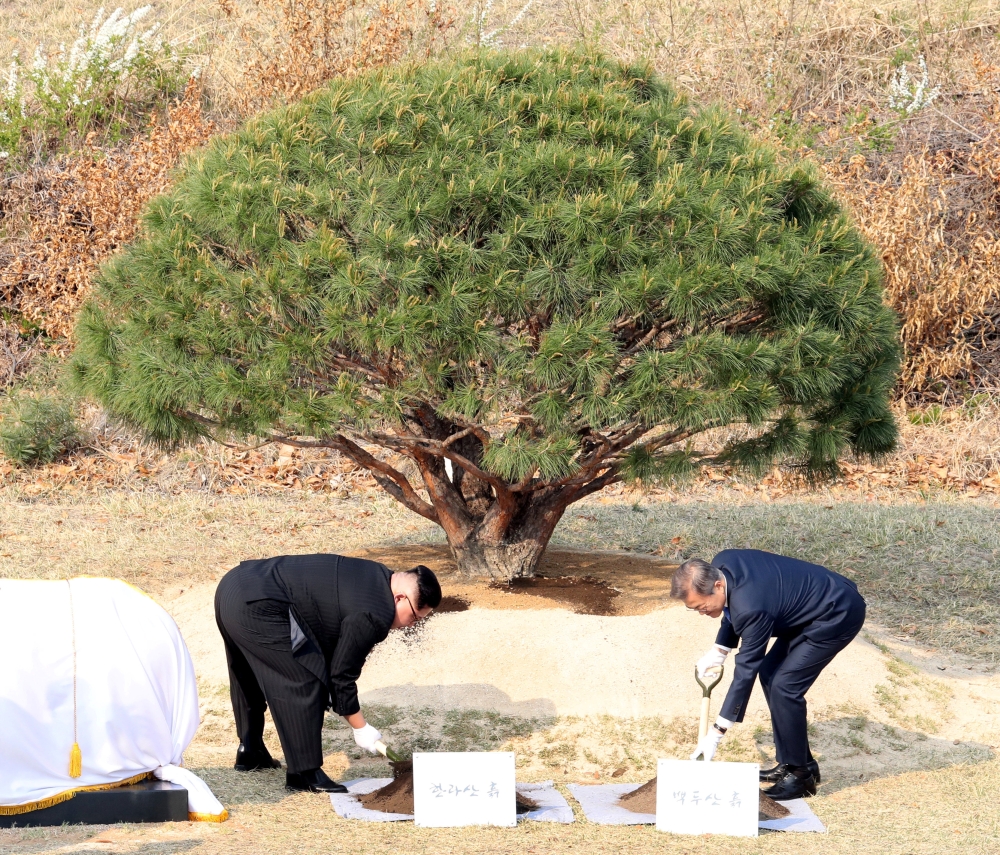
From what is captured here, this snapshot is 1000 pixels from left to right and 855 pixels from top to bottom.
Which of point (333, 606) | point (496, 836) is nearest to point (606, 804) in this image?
point (496, 836)

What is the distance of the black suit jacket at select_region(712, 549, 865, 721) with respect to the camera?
15.9ft

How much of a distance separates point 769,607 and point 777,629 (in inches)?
10.9

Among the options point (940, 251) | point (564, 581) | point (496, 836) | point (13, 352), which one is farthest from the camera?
point (13, 352)

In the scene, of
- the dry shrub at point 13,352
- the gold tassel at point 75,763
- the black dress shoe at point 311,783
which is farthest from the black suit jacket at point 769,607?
the dry shrub at point 13,352

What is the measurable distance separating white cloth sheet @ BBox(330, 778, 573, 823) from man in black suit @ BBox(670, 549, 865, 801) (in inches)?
25.5

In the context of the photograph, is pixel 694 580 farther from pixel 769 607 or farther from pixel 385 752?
pixel 385 752

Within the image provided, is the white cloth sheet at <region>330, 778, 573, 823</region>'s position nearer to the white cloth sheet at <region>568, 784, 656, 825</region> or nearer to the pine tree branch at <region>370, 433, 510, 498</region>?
the white cloth sheet at <region>568, 784, 656, 825</region>

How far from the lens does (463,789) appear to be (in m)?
4.64

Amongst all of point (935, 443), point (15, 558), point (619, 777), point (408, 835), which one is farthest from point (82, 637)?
point (935, 443)

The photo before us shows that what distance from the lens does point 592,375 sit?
5.39m

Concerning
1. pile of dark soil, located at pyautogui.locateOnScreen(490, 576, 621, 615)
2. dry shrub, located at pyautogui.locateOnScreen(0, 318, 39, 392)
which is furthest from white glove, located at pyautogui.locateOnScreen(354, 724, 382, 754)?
dry shrub, located at pyautogui.locateOnScreen(0, 318, 39, 392)

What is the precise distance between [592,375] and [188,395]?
2.08 m

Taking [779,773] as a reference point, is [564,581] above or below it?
above

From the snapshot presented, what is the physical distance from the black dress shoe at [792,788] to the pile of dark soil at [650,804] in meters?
0.09
